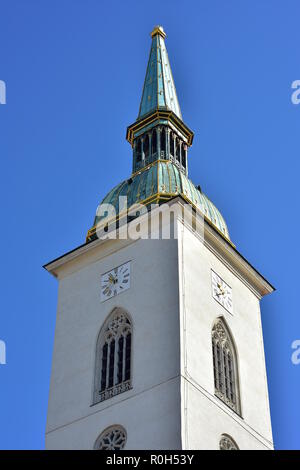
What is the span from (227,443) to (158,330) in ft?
14.5

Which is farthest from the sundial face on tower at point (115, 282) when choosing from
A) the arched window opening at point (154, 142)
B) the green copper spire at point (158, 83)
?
the green copper spire at point (158, 83)

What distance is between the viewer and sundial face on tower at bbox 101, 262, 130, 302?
41.5 metres

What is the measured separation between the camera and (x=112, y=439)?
3741cm

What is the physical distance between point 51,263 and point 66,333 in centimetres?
335

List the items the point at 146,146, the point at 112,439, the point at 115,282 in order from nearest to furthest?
the point at 112,439 < the point at 115,282 < the point at 146,146

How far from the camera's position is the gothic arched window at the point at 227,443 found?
123ft

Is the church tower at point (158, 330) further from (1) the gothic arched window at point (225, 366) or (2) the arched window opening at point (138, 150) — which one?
(2) the arched window opening at point (138, 150)

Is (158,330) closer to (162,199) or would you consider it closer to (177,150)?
(162,199)

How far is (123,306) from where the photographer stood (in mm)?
40781

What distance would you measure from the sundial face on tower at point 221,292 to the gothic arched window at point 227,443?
5.71 meters

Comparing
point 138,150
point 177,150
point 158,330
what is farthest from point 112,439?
point 177,150
